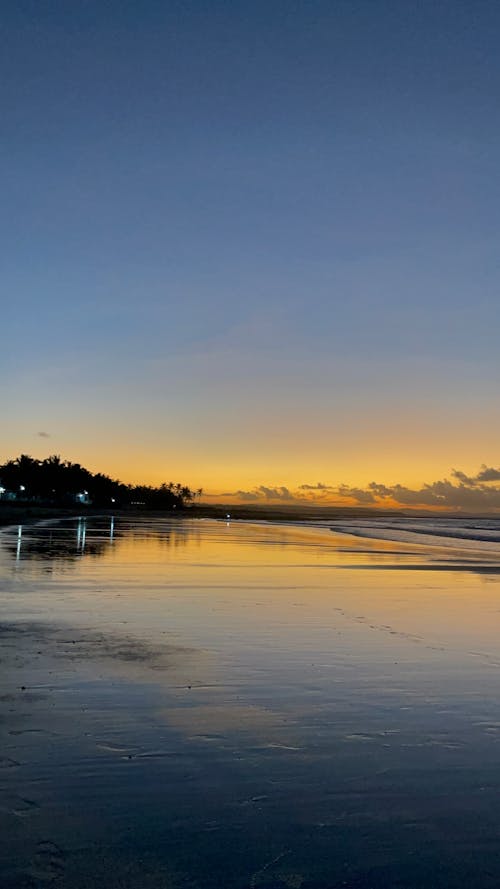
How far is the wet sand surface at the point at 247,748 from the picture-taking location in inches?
193

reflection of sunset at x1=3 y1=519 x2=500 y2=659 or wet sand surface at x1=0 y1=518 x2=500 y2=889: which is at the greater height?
reflection of sunset at x1=3 y1=519 x2=500 y2=659

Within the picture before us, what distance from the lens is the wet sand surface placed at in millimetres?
4895

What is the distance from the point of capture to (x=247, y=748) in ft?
23.4

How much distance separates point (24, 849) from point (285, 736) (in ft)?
10.6

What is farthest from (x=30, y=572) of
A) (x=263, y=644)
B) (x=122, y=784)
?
(x=122, y=784)

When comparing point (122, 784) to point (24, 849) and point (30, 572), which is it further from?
point (30, 572)

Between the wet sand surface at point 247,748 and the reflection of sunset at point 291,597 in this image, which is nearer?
the wet sand surface at point 247,748

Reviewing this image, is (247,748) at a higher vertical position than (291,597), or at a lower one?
lower

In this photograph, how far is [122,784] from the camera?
6.12 meters

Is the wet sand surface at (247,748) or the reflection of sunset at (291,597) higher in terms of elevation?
the reflection of sunset at (291,597)

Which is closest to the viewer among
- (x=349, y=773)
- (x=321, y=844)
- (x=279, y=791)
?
(x=321, y=844)

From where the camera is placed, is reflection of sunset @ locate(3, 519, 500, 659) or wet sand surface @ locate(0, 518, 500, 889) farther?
reflection of sunset @ locate(3, 519, 500, 659)

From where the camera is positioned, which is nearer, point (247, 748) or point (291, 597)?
point (247, 748)

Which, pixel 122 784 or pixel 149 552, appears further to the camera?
pixel 149 552
